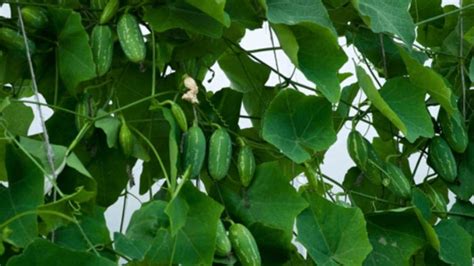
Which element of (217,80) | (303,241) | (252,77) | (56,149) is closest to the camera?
(56,149)

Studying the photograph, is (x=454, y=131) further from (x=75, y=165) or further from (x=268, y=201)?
(x=75, y=165)

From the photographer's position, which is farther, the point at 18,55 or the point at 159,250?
the point at 18,55

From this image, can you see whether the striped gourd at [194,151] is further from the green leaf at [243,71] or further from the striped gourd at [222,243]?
the green leaf at [243,71]

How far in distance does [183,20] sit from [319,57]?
0.15 m

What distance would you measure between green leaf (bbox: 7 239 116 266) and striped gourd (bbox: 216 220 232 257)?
0.16 m

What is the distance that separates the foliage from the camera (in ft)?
2.83

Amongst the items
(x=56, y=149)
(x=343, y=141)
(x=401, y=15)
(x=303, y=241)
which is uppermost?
(x=401, y=15)

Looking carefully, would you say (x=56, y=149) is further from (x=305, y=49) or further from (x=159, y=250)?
(x=305, y=49)

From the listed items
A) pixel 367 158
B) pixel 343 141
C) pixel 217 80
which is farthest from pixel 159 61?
pixel 343 141

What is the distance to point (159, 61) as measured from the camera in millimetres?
1071

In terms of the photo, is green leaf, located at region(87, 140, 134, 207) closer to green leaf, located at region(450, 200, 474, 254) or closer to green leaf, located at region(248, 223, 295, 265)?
green leaf, located at region(248, 223, 295, 265)

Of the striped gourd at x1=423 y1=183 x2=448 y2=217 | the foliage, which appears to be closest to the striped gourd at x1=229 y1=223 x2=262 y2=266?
the foliage

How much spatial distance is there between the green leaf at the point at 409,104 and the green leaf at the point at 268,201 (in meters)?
0.17

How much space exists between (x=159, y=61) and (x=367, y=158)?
0.26 m
